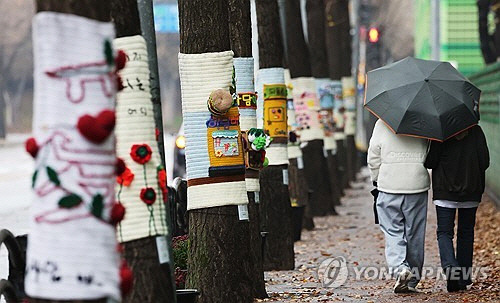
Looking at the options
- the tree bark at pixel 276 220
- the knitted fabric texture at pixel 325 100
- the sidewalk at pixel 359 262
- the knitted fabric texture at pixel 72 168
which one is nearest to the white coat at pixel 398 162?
the sidewalk at pixel 359 262

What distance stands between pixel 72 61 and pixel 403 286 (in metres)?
6.74

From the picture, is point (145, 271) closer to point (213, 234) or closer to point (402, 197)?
point (213, 234)

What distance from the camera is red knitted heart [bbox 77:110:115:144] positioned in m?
5.02

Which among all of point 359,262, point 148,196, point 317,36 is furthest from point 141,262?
point 317,36

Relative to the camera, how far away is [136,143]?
722 cm

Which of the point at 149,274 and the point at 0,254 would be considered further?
the point at 0,254

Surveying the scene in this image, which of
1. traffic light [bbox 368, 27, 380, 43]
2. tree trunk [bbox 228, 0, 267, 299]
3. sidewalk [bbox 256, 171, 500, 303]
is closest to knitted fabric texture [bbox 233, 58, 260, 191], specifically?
tree trunk [bbox 228, 0, 267, 299]

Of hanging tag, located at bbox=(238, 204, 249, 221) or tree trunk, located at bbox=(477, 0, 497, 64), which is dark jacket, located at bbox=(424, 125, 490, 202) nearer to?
hanging tag, located at bbox=(238, 204, 249, 221)

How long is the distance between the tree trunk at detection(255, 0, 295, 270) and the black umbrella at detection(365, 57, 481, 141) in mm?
2589

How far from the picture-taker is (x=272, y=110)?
1489cm

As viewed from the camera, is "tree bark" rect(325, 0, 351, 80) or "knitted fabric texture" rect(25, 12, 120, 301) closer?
"knitted fabric texture" rect(25, 12, 120, 301)

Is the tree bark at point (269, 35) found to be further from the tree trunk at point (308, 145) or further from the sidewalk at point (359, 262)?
the tree trunk at point (308, 145)

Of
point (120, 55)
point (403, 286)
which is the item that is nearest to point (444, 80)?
point (403, 286)

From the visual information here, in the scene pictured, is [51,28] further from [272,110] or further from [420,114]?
[272,110]
